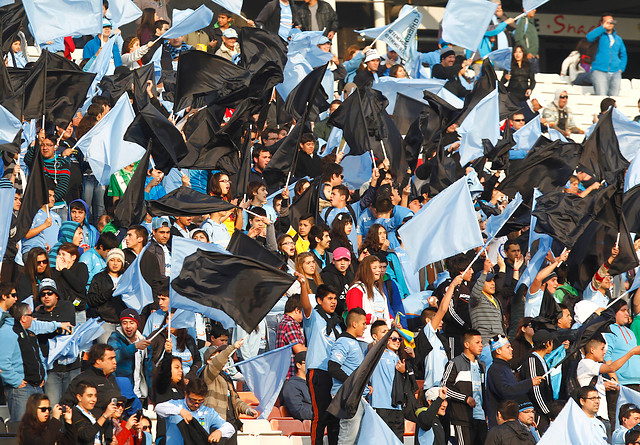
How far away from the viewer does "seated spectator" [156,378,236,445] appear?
10.9 m

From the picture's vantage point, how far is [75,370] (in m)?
12.1

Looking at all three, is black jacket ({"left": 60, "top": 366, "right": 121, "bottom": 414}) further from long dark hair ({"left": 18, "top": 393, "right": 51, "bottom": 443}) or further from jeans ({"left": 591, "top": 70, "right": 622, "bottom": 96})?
jeans ({"left": 591, "top": 70, "right": 622, "bottom": 96})

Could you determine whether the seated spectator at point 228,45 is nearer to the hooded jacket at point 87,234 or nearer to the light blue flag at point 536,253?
the hooded jacket at point 87,234

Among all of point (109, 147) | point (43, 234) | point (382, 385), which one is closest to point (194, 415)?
point (382, 385)

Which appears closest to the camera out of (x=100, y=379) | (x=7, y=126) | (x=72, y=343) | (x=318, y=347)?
(x=100, y=379)

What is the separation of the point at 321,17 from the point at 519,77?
3.21 meters

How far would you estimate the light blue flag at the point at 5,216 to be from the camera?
1224 centimetres

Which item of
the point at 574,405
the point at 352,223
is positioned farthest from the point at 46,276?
the point at 574,405

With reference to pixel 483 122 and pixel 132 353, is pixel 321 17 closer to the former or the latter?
pixel 483 122

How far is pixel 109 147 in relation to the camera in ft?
49.6

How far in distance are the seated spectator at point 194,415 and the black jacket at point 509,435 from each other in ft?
7.24

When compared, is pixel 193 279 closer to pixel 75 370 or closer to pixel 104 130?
pixel 75 370

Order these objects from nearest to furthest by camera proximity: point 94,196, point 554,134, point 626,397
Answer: point 626,397 < point 94,196 < point 554,134

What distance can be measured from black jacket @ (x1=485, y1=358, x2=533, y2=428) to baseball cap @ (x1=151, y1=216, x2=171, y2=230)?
12.1 feet
